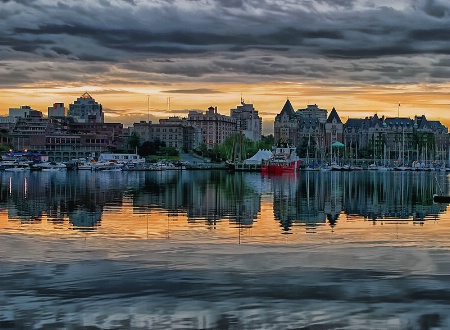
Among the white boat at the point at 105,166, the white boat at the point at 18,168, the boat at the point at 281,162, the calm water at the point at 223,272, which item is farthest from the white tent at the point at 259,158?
the calm water at the point at 223,272

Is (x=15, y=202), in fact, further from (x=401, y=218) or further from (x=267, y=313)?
(x=267, y=313)

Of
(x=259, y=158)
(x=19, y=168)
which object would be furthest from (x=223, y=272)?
(x=19, y=168)

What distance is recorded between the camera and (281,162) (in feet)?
506

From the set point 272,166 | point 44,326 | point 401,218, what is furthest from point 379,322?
point 272,166

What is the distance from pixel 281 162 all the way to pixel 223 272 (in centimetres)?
13401

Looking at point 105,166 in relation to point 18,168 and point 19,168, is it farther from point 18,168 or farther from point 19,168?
point 18,168

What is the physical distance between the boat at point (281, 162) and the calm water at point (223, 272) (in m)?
110

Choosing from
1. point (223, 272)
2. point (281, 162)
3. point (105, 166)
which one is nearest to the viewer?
point (223, 272)

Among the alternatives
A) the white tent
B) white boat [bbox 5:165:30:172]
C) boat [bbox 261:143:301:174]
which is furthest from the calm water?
white boat [bbox 5:165:30:172]

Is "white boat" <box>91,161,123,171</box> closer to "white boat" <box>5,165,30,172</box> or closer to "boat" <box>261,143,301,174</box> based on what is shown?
"white boat" <box>5,165,30,172</box>

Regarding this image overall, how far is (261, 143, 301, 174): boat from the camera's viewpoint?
488 ft

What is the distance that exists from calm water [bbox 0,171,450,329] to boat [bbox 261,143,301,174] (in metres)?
110

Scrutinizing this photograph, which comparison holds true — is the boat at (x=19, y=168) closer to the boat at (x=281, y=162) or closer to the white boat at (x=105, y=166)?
the white boat at (x=105, y=166)

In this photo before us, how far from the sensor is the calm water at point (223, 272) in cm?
1595
